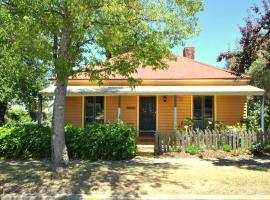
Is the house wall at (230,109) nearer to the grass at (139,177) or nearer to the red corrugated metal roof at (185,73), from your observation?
the red corrugated metal roof at (185,73)

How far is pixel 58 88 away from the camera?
414 inches

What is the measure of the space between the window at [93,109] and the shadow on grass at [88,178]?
789 centimetres

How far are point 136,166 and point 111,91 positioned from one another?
6.92 metres

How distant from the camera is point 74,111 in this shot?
2023cm

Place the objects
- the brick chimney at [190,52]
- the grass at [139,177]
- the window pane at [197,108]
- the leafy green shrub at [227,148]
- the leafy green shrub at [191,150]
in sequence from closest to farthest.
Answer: the grass at [139,177]
the leafy green shrub at [191,150]
the leafy green shrub at [227,148]
the window pane at [197,108]
the brick chimney at [190,52]

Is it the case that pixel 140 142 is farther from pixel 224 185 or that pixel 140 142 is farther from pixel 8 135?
pixel 224 185

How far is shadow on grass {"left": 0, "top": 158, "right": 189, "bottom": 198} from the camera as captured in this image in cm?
853

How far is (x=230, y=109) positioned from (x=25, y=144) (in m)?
10.8

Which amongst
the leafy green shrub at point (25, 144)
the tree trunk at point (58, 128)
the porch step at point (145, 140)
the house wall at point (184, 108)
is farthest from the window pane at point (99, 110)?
the tree trunk at point (58, 128)

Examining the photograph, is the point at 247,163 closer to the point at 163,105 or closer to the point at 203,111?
the point at 203,111

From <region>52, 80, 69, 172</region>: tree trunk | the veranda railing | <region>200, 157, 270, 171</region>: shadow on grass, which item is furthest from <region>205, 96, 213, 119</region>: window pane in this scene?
<region>52, 80, 69, 172</region>: tree trunk

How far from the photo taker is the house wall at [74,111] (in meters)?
20.2

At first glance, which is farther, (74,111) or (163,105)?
(74,111)

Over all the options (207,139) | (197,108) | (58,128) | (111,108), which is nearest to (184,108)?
(197,108)
